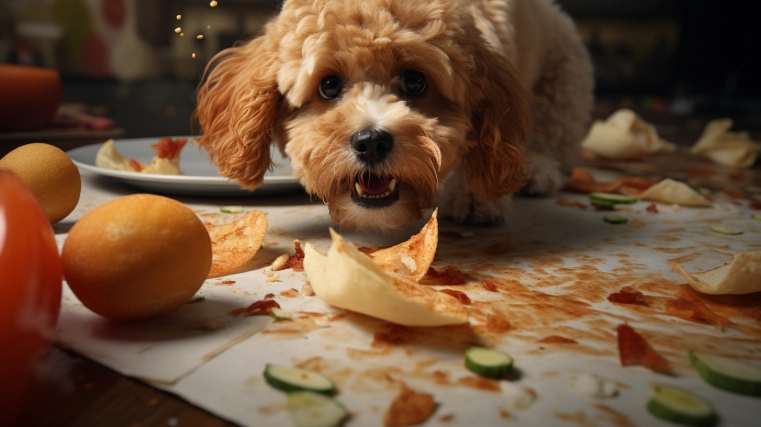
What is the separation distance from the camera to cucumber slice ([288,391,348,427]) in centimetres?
109

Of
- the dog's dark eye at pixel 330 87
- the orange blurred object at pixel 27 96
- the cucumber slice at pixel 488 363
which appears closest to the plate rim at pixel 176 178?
the dog's dark eye at pixel 330 87

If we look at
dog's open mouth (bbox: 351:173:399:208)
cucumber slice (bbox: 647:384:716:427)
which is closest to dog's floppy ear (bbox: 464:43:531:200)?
dog's open mouth (bbox: 351:173:399:208)

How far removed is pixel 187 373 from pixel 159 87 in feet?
24.1

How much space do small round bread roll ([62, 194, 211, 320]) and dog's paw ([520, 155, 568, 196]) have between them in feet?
7.68

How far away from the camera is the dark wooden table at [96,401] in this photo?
1125 mm

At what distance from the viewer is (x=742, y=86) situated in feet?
33.2

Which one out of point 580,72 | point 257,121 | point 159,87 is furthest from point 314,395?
point 159,87

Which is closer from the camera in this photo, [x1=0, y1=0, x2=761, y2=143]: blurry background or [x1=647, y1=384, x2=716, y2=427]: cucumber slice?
[x1=647, y1=384, x2=716, y2=427]: cucumber slice

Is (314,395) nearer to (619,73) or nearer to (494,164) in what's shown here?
(494,164)

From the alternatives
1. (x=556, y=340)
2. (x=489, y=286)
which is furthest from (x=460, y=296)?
(x=556, y=340)

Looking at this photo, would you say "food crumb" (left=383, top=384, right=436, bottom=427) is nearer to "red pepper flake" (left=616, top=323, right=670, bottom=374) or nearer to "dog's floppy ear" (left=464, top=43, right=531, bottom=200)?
"red pepper flake" (left=616, top=323, right=670, bottom=374)

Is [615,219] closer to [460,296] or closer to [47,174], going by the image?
[460,296]

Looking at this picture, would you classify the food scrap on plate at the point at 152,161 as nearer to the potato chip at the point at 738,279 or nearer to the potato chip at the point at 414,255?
the potato chip at the point at 414,255

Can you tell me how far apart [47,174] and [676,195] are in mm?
2959
